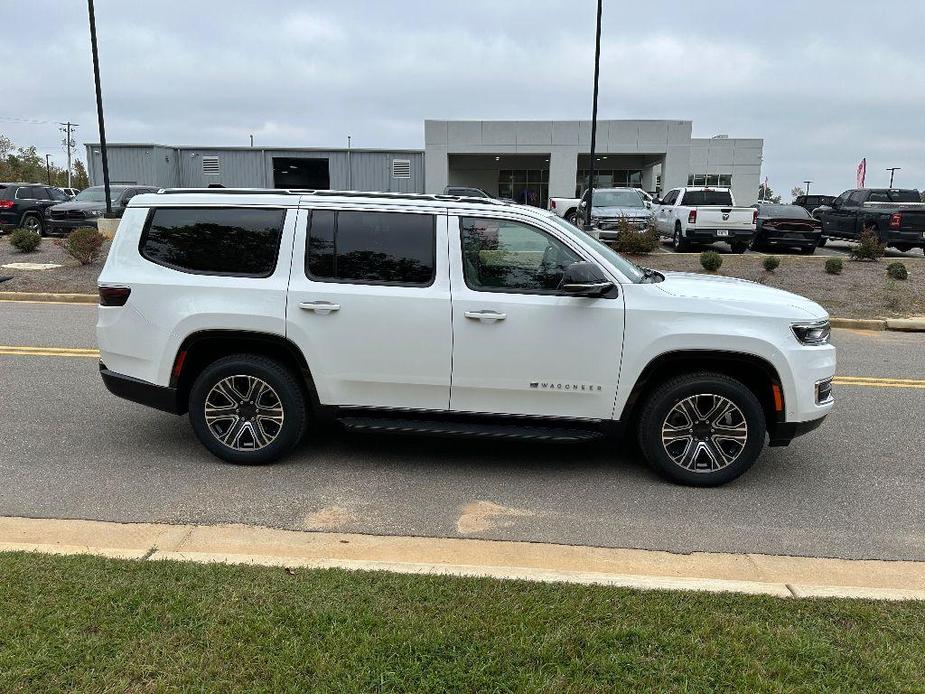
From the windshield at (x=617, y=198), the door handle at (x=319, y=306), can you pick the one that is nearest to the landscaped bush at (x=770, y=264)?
the windshield at (x=617, y=198)

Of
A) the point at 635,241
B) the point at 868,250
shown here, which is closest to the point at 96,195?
the point at 635,241

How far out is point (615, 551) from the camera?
12.8 feet

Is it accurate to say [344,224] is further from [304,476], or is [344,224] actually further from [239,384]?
[304,476]

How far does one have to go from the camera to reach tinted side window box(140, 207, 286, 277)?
4.89 m

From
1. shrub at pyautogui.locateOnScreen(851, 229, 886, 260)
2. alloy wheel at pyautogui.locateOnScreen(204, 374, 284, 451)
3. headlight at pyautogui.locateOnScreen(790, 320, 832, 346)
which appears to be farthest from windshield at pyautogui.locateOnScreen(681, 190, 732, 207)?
alloy wheel at pyautogui.locateOnScreen(204, 374, 284, 451)

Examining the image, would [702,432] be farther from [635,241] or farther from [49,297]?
[635,241]

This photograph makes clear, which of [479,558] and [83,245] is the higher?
[83,245]

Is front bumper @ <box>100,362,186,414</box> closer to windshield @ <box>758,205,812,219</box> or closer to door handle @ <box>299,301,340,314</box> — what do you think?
door handle @ <box>299,301,340,314</box>

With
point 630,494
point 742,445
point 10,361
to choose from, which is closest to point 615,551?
point 630,494

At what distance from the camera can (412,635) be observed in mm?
2826

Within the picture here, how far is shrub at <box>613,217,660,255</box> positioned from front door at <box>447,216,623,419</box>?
1298 centimetres

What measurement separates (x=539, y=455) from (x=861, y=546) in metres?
2.21

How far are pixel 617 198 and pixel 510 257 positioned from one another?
1767 centimetres

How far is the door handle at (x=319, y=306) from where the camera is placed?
473 cm
